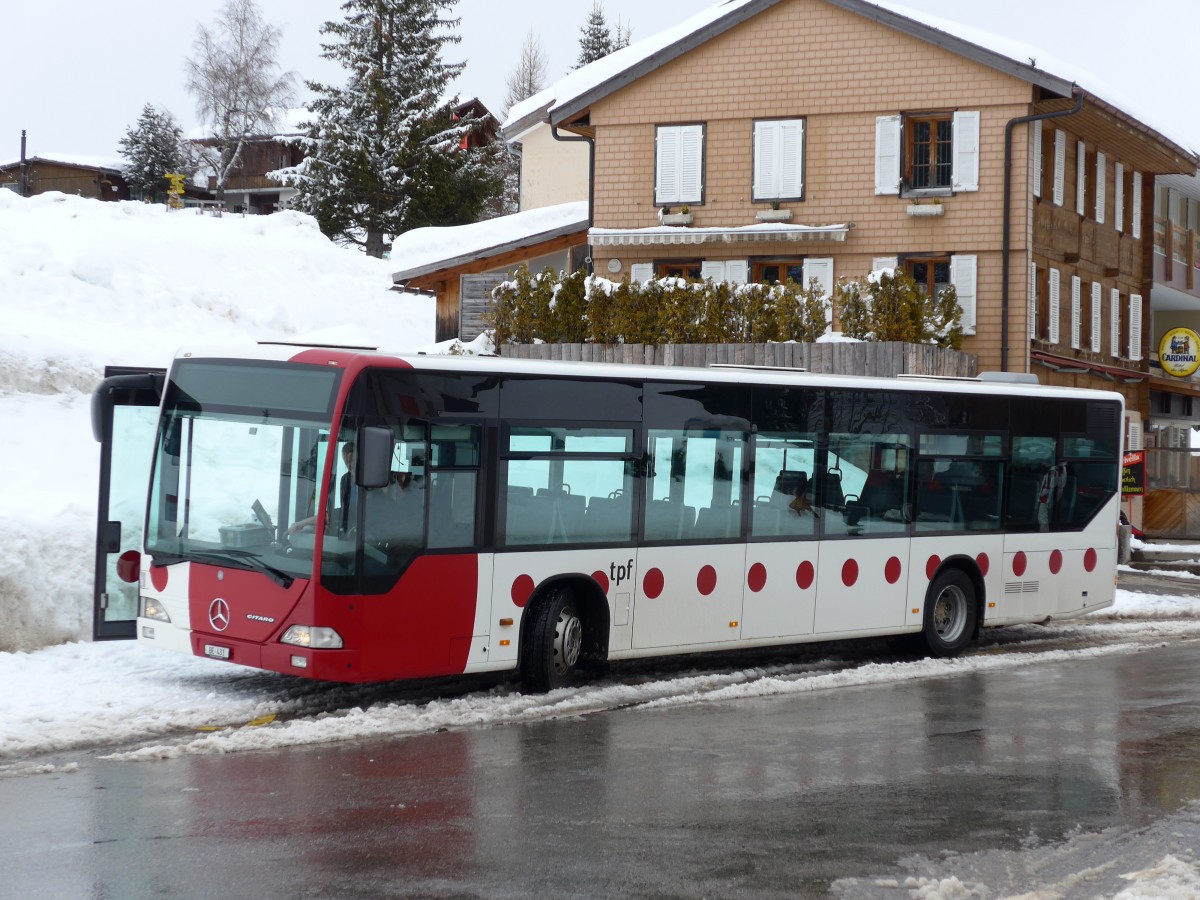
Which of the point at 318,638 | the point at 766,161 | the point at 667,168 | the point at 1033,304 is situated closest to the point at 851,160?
the point at 766,161

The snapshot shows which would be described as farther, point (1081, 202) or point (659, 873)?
point (1081, 202)

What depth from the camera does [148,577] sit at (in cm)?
1174

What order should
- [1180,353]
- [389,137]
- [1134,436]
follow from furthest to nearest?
[389,137], [1180,353], [1134,436]

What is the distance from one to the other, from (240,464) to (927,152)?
22.4 meters

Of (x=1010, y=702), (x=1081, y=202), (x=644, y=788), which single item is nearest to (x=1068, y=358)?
(x=1081, y=202)

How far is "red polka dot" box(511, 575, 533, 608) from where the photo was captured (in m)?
11.9

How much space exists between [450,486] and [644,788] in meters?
3.33

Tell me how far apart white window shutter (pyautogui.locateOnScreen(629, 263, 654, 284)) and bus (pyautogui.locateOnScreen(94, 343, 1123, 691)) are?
16.5 m

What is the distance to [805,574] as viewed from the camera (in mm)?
14242

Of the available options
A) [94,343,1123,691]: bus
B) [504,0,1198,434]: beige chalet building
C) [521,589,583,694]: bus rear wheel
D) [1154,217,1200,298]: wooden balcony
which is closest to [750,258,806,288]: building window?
[504,0,1198,434]: beige chalet building

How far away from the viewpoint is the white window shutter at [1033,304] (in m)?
30.5

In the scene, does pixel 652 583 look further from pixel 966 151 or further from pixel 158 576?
pixel 966 151

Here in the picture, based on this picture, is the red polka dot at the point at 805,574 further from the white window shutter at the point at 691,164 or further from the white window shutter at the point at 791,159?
the white window shutter at the point at 691,164

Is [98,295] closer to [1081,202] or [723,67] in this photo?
[723,67]
